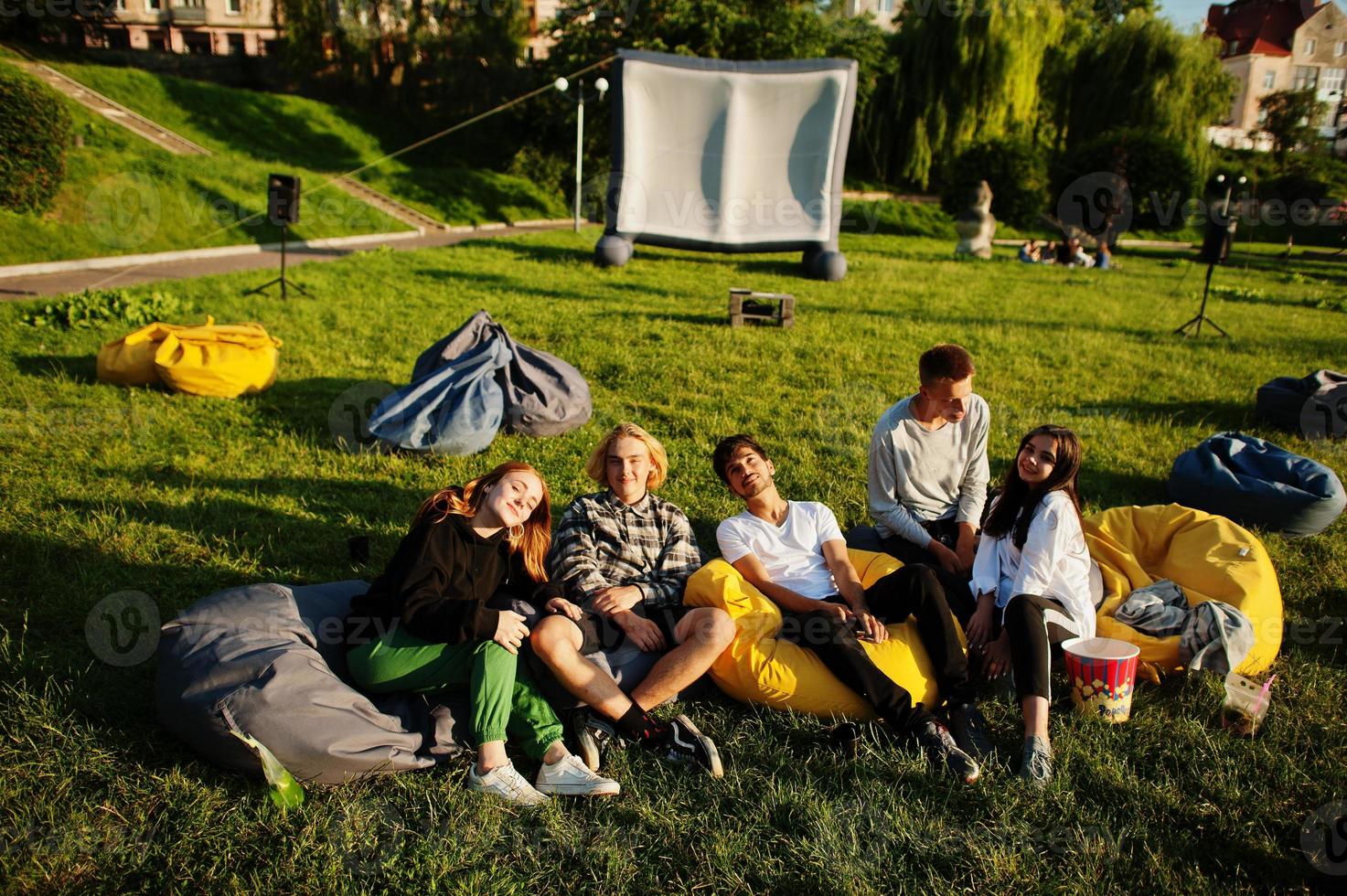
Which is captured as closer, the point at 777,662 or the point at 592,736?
the point at 592,736

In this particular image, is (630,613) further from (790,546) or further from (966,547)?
(966,547)

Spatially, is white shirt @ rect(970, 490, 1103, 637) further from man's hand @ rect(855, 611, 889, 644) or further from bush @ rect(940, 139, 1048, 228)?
bush @ rect(940, 139, 1048, 228)

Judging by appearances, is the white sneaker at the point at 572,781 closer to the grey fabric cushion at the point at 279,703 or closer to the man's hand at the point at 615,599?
the grey fabric cushion at the point at 279,703

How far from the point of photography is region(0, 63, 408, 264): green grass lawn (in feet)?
42.4

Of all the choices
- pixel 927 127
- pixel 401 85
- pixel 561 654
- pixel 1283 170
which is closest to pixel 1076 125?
pixel 927 127

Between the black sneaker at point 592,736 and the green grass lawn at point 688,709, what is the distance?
10 centimetres

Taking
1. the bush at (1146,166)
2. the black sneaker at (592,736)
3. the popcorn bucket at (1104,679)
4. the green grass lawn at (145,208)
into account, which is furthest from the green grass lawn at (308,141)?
the popcorn bucket at (1104,679)

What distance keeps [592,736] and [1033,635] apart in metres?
1.76

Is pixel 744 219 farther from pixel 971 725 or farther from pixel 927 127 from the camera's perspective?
pixel 927 127

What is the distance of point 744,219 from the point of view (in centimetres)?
1431

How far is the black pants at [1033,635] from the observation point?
3.29 m

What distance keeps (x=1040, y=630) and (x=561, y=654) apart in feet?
6.17

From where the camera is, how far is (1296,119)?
3650 cm

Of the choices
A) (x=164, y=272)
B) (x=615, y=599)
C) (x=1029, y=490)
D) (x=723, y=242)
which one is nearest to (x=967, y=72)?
(x=723, y=242)
